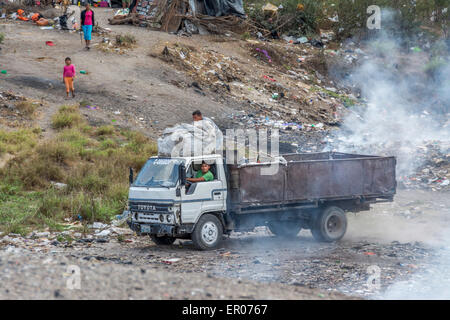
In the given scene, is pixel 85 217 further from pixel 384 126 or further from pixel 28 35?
pixel 28 35

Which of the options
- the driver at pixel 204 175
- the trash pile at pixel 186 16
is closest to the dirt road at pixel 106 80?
the trash pile at pixel 186 16

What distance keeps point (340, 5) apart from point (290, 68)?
268 inches

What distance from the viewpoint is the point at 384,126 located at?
82.7 feet

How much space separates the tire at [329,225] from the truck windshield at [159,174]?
124 inches

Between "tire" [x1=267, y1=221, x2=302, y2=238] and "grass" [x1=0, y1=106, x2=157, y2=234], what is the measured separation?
3.67 meters

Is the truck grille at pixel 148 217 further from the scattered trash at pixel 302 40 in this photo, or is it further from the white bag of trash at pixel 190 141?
the scattered trash at pixel 302 40

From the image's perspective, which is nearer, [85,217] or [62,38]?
[85,217]

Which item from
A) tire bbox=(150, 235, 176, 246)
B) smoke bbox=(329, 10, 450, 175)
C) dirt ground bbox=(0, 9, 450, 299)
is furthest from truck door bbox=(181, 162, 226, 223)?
smoke bbox=(329, 10, 450, 175)

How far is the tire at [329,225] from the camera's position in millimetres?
12531

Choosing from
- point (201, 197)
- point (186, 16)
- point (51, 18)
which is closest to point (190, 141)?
point (201, 197)

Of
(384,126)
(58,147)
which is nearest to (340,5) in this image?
(384,126)

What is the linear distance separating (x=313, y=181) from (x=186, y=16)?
20.7 meters

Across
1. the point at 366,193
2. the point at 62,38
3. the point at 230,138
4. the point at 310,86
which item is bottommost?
the point at 366,193

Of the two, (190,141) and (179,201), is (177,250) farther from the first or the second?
(190,141)
